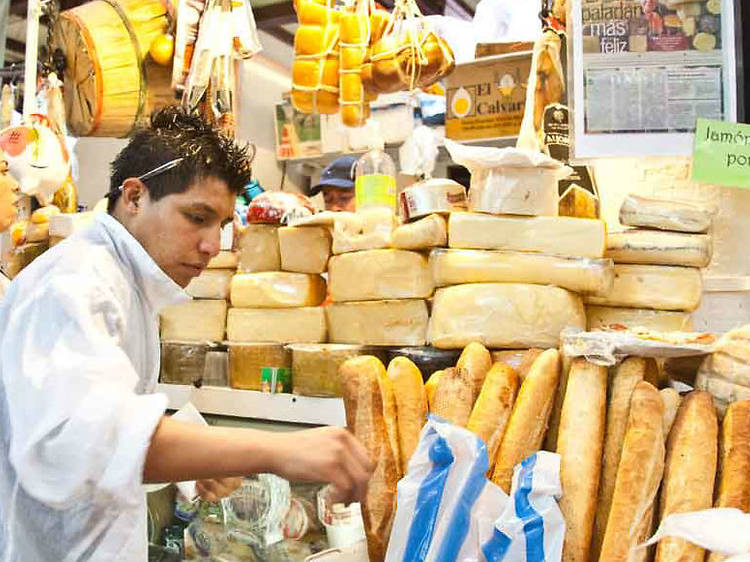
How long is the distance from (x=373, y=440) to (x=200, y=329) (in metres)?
1.14

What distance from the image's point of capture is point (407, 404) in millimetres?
1598

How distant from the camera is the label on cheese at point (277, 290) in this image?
2311mm

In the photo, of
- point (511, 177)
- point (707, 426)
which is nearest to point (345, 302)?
point (511, 177)

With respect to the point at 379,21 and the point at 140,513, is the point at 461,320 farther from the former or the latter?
the point at 379,21

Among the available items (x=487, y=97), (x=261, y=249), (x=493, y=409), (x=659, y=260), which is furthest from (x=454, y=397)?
(x=487, y=97)

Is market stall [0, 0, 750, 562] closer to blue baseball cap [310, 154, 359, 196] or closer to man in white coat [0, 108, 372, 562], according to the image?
man in white coat [0, 108, 372, 562]

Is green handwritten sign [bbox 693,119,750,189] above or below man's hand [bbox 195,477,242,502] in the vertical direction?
above

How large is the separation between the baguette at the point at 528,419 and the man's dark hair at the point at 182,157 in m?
0.68

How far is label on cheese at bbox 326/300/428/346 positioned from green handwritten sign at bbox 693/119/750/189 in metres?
0.80

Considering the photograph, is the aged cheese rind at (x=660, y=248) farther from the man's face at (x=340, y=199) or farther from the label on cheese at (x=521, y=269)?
the man's face at (x=340, y=199)

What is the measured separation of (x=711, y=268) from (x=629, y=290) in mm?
305

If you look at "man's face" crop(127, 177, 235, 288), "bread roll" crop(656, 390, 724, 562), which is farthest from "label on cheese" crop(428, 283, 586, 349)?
"man's face" crop(127, 177, 235, 288)

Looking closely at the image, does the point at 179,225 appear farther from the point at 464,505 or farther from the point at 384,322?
the point at 384,322

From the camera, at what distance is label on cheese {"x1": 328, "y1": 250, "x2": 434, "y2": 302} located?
6.82 feet
